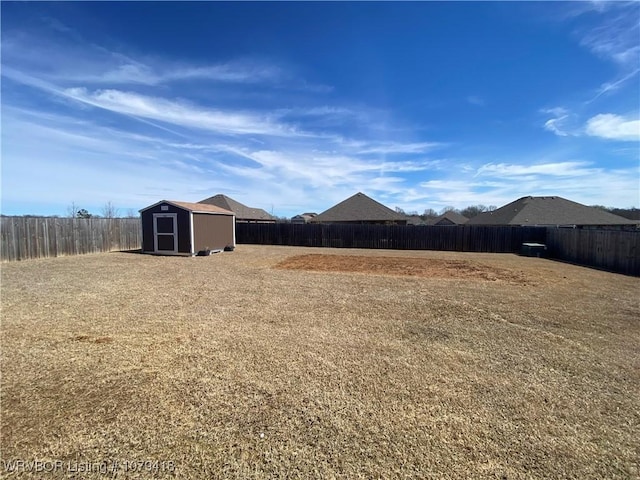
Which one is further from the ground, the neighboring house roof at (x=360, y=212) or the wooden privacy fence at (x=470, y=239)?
the neighboring house roof at (x=360, y=212)

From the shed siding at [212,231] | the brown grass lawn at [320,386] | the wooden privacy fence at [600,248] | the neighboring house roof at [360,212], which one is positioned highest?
the neighboring house roof at [360,212]

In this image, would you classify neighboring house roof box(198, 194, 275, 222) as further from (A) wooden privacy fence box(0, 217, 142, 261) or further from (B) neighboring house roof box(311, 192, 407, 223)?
(A) wooden privacy fence box(0, 217, 142, 261)

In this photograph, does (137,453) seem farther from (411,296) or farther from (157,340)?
(411,296)

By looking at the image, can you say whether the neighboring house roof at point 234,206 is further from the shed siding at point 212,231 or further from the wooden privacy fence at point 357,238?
the shed siding at point 212,231

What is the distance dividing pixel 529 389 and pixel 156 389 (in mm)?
3697

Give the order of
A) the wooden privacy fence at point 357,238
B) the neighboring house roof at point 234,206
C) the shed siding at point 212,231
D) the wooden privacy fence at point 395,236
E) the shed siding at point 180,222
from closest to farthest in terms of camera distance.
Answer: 1. the wooden privacy fence at point 357,238
2. the shed siding at point 180,222
3. the shed siding at point 212,231
4. the wooden privacy fence at point 395,236
5. the neighboring house roof at point 234,206

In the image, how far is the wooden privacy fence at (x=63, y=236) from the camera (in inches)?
482

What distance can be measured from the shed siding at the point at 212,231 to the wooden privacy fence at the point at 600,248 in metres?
17.1

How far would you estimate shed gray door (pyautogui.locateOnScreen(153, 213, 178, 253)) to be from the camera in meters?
14.9

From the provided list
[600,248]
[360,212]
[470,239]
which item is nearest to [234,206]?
[360,212]

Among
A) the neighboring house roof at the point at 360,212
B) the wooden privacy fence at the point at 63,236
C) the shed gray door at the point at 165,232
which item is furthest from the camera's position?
the neighboring house roof at the point at 360,212

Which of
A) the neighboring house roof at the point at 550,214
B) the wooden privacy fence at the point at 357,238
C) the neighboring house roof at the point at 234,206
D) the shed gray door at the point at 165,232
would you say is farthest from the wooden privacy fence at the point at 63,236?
the neighboring house roof at the point at 550,214

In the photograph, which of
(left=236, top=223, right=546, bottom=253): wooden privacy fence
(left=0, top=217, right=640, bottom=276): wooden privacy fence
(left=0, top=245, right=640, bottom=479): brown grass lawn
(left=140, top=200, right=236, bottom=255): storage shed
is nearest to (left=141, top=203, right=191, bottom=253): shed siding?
(left=140, top=200, right=236, bottom=255): storage shed

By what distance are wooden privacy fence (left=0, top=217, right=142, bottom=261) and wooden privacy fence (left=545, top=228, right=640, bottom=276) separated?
22341 millimetres
